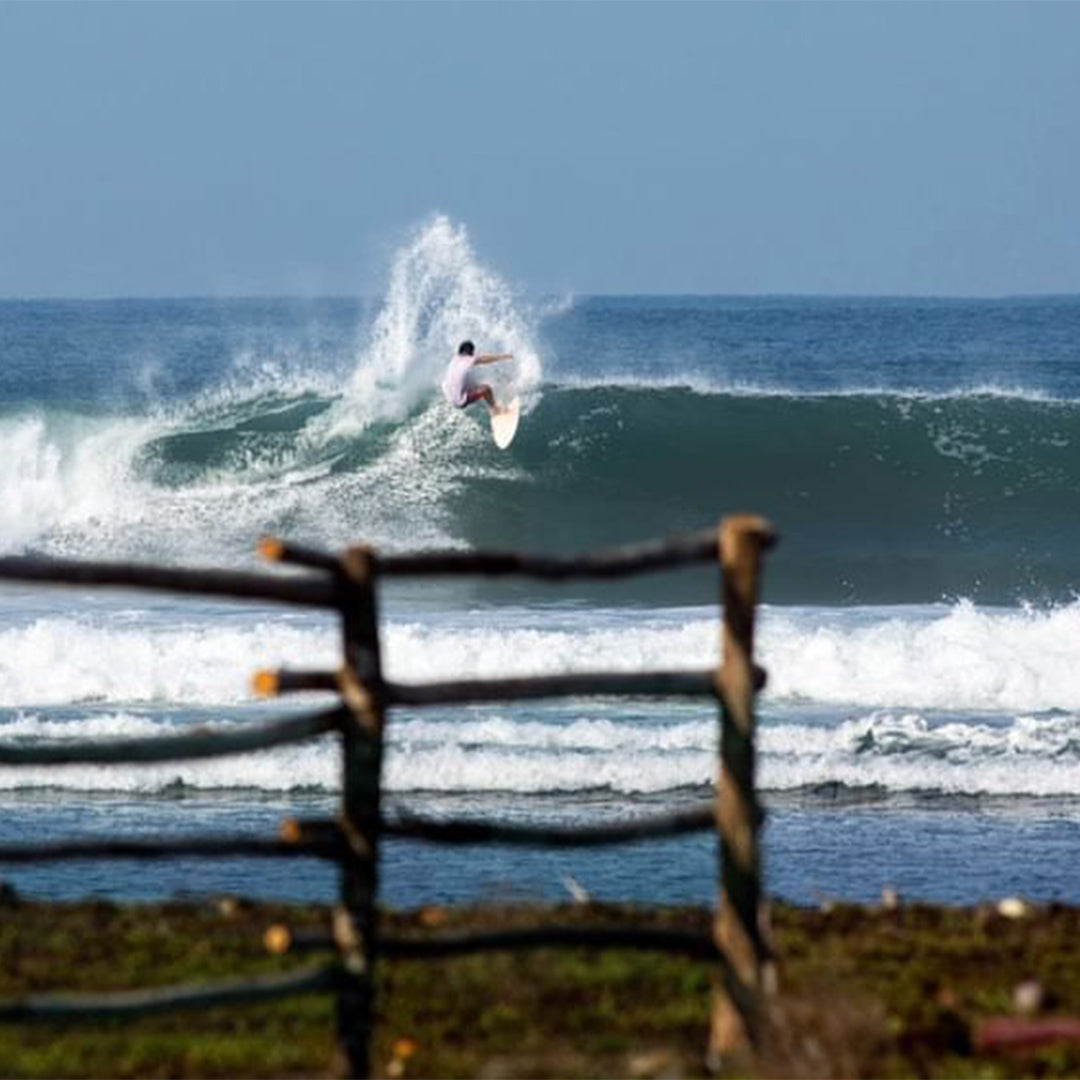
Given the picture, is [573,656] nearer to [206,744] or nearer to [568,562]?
[206,744]

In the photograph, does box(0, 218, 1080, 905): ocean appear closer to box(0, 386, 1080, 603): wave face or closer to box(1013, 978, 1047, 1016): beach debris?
box(0, 386, 1080, 603): wave face

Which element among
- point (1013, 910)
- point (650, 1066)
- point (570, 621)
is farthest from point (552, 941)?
point (570, 621)

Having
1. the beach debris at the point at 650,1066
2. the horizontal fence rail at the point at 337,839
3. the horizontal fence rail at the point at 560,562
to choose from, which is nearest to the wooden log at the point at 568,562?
the horizontal fence rail at the point at 560,562

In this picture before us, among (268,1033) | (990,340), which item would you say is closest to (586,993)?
(268,1033)

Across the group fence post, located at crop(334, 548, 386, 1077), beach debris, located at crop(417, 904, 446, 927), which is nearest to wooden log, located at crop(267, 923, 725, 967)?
fence post, located at crop(334, 548, 386, 1077)

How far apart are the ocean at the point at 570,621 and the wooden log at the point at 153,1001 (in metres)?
4.22

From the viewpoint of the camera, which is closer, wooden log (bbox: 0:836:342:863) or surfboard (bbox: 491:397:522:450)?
wooden log (bbox: 0:836:342:863)

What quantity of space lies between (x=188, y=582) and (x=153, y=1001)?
3.85 ft

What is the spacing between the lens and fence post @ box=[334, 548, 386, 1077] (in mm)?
7637

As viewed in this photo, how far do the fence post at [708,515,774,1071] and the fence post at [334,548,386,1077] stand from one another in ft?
3.43

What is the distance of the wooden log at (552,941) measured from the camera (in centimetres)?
791

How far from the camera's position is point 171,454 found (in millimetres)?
37219

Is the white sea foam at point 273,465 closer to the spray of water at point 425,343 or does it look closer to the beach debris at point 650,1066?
the spray of water at point 425,343

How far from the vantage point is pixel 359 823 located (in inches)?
302
